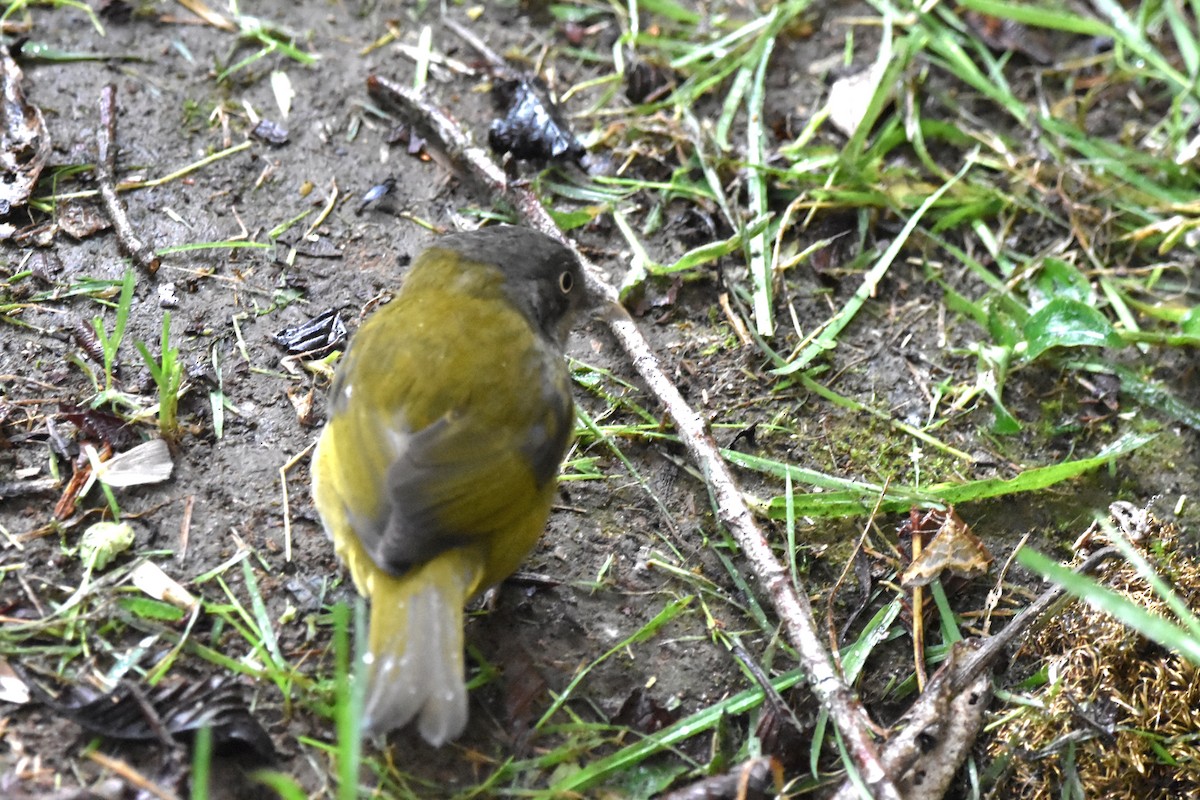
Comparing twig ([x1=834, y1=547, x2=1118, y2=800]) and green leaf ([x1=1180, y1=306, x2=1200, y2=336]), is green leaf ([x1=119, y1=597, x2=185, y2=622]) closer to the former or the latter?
twig ([x1=834, y1=547, x2=1118, y2=800])

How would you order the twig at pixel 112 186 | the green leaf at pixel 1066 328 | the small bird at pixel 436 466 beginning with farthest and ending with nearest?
1. the green leaf at pixel 1066 328
2. the twig at pixel 112 186
3. the small bird at pixel 436 466

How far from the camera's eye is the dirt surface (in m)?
3.41

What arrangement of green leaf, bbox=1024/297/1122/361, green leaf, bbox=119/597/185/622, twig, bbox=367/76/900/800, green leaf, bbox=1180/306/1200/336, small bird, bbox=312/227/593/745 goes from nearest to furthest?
small bird, bbox=312/227/593/745 < twig, bbox=367/76/900/800 < green leaf, bbox=119/597/185/622 < green leaf, bbox=1024/297/1122/361 < green leaf, bbox=1180/306/1200/336

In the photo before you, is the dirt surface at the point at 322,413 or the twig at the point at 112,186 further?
the twig at the point at 112,186

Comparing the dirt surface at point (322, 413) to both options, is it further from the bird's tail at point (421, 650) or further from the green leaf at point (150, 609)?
the bird's tail at point (421, 650)

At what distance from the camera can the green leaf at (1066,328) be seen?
4.50 m

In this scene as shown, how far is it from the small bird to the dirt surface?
38cm

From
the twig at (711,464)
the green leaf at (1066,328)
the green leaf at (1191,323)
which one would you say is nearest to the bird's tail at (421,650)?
the twig at (711,464)

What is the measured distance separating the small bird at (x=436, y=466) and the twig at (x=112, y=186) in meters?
1.17

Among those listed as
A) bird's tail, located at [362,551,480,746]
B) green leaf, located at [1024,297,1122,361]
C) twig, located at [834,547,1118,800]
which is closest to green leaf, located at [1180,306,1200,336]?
green leaf, located at [1024,297,1122,361]

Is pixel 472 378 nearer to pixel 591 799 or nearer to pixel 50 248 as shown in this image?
pixel 591 799

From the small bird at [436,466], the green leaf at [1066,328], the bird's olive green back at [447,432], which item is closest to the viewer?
the small bird at [436,466]

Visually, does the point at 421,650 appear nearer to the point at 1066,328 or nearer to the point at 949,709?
the point at 949,709

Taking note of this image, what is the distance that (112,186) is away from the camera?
4484 millimetres
